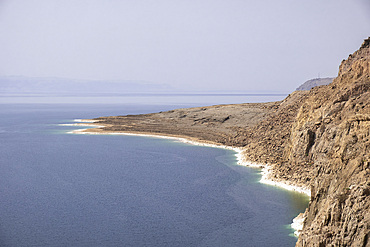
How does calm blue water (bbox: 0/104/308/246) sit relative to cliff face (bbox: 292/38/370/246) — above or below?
below

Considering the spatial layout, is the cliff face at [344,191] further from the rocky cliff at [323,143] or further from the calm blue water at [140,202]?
the calm blue water at [140,202]

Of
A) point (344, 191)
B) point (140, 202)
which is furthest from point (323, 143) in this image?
point (344, 191)

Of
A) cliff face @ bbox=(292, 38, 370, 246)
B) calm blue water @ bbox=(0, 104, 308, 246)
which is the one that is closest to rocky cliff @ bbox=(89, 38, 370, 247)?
cliff face @ bbox=(292, 38, 370, 246)

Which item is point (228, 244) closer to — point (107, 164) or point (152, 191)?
point (152, 191)

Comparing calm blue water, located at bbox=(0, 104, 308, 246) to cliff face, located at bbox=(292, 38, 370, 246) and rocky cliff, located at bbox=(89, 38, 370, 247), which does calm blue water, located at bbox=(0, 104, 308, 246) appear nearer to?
rocky cliff, located at bbox=(89, 38, 370, 247)

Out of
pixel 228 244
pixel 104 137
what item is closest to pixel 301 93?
pixel 104 137
